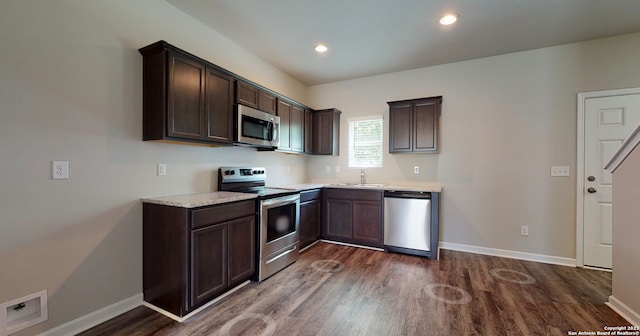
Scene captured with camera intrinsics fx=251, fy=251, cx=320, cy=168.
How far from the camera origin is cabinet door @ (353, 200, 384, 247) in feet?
11.9

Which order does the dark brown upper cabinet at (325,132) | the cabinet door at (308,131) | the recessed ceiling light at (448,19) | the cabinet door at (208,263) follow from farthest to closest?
the dark brown upper cabinet at (325,132) → the cabinet door at (308,131) → the recessed ceiling light at (448,19) → the cabinet door at (208,263)

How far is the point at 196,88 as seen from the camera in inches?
91.0

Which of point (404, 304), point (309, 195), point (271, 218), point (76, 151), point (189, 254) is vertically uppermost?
point (76, 151)

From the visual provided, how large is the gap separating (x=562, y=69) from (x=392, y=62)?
212 cm

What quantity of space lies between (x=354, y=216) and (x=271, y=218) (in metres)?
1.48

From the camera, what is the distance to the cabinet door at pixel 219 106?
2449 millimetres

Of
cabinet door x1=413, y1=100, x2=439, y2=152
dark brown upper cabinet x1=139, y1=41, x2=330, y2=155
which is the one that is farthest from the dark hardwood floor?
cabinet door x1=413, y1=100, x2=439, y2=152

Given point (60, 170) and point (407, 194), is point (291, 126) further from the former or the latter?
point (60, 170)

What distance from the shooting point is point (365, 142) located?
14.4 ft

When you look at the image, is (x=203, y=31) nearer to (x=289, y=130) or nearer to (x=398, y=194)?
(x=289, y=130)

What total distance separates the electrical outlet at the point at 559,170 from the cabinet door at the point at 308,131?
11.1 ft

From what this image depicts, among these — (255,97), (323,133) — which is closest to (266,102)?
Answer: (255,97)

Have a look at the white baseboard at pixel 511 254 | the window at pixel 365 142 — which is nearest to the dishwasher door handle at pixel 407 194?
the window at pixel 365 142

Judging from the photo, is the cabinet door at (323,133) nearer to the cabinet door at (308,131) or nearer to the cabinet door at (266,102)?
the cabinet door at (308,131)
